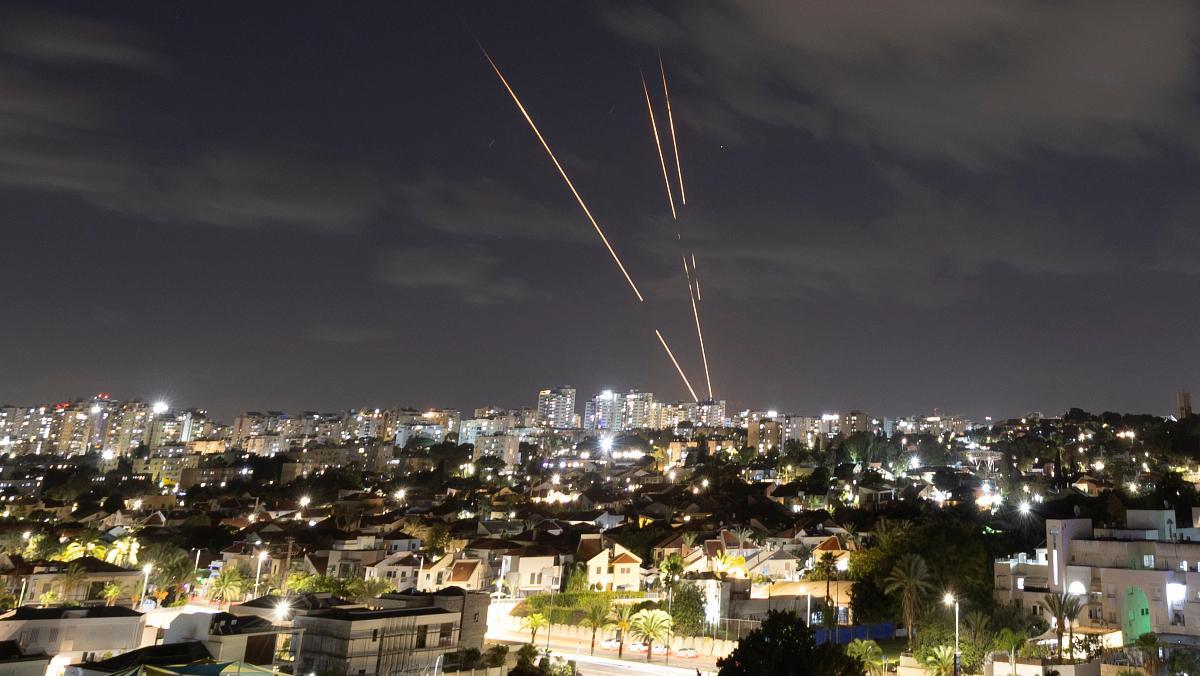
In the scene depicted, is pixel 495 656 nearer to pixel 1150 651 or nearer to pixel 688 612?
pixel 688 612

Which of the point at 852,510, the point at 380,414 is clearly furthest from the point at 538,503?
the point at 380,414

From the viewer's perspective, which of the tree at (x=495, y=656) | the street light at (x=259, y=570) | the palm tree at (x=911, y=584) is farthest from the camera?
the street light at (x=259, y=570)

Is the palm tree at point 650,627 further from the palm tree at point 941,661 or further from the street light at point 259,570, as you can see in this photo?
the street light at point 259,570

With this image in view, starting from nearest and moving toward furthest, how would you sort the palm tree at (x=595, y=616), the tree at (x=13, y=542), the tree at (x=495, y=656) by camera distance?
the tree at (x=495, y=656) < the palm tree at (x=595, y=616) < the tree at (x=13, y=542)

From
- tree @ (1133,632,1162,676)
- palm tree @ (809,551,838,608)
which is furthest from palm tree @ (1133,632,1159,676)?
palm tree @ (809,551,838,608)

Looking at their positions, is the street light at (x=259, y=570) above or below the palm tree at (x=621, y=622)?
above

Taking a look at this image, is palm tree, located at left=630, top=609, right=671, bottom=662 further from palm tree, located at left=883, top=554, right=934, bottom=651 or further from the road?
palm tree, located at left=883, top=554, right=934, bottom=651

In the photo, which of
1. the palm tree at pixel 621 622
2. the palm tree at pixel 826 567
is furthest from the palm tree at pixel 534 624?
the palm tree at pixel 826 567
